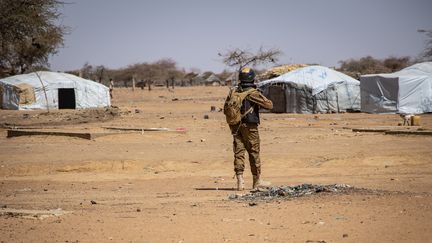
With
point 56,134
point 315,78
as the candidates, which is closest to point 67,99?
point 315,78

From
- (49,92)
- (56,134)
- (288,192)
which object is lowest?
(288,192)

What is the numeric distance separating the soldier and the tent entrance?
101 ft

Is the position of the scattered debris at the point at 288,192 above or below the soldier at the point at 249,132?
below

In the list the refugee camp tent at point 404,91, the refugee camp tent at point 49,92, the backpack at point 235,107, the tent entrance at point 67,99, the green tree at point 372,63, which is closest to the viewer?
the backpack at point 235,107

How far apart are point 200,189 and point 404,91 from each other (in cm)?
2179

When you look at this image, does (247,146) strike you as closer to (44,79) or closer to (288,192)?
(288,192)

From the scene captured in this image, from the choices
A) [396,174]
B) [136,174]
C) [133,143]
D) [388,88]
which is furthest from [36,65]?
[396,174]

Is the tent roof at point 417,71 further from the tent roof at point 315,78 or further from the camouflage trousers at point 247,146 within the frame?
the camouflage trousers at point 247,146

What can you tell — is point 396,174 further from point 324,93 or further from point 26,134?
point 324,93

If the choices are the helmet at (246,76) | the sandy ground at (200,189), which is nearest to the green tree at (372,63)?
the sandy ground at (200,189)

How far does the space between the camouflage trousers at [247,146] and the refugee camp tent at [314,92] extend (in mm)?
22930

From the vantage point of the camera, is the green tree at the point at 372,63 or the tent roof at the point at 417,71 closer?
the tent roof at the point at 417,71

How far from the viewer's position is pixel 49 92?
1416 inches

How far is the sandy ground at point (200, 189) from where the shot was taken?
16.5ft
